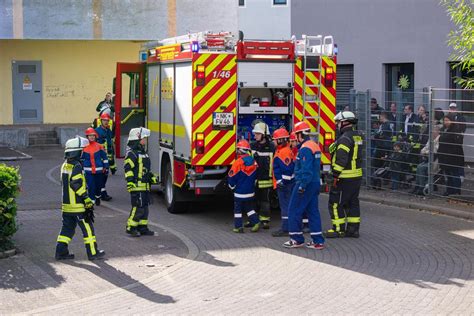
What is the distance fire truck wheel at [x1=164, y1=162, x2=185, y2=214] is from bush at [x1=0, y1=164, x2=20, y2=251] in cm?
383

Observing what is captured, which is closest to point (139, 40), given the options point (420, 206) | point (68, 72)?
point (68, 72)

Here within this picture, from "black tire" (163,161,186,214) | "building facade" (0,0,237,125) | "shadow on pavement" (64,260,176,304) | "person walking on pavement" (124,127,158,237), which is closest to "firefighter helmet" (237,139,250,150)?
"person walking on pavement" (124,127,158,237)

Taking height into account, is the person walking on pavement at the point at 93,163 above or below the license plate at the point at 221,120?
below

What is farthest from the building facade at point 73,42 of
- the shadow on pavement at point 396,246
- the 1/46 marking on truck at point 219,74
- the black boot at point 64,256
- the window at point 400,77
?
the black boot at point 64,256

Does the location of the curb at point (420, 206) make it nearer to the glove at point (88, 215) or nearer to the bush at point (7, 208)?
the glove at point (88, 215)

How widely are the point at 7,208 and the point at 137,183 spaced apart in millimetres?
2110

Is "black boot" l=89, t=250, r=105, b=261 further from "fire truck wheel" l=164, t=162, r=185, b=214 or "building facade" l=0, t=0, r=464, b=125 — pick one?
"building facade" l=0, t=0, r=464, b=125

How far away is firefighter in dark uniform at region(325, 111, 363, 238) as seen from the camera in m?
12.2

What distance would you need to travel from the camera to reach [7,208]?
1095cm

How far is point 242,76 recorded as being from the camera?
43.5ft

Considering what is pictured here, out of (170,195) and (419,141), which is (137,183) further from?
(419,141)

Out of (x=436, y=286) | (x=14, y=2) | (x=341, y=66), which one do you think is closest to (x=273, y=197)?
(x=436, y=286)

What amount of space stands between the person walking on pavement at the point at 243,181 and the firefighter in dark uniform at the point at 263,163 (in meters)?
0.21

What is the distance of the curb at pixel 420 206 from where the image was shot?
46.3ft
